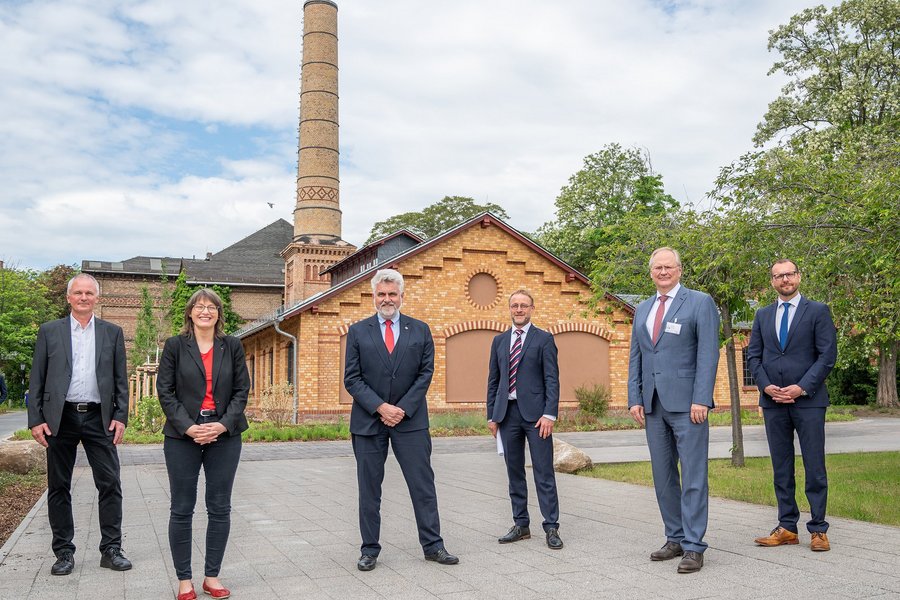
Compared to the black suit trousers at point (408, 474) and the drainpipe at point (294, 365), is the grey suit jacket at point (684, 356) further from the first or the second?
the drainpipe at point (294, 365)

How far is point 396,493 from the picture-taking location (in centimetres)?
960

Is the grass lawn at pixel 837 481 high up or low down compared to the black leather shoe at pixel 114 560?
down

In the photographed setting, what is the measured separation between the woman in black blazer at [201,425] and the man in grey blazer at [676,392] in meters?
2.86

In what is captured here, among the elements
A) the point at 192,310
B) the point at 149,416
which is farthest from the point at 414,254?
the point at 192,310

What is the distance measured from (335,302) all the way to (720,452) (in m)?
13.4

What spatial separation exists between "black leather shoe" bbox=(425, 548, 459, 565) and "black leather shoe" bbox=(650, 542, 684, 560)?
4.59 feet

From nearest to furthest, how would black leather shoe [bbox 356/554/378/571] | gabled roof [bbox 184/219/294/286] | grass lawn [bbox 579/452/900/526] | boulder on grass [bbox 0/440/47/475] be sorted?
black leather shoe [bbox 356/554/378/571], grass lawn [bbox 579/452/900/526], boulder on grass [bbox 0/440/47/475], gabled roof [bbox 184/219/294/286]

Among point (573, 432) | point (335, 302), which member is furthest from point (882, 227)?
point (335, 302)

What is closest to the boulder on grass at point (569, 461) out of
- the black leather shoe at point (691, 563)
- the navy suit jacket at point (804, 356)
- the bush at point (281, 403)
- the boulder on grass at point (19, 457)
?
the navy suit jacket at point (804, 356)

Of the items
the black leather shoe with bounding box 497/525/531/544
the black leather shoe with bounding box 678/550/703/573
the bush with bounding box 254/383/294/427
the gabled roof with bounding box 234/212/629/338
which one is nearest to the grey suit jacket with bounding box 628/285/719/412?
the black leather shoe with bounding box 678/550/703/573

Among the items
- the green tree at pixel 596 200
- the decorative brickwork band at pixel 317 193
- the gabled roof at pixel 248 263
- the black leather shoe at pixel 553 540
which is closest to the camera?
the black leather shoe at pixel 553 540

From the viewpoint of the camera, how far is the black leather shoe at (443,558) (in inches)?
229

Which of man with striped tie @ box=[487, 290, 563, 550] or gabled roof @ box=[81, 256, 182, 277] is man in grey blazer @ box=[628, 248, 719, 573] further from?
gabled roof @ box=[81, 256, 182, 277]

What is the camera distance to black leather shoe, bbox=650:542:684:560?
580 centimetres
